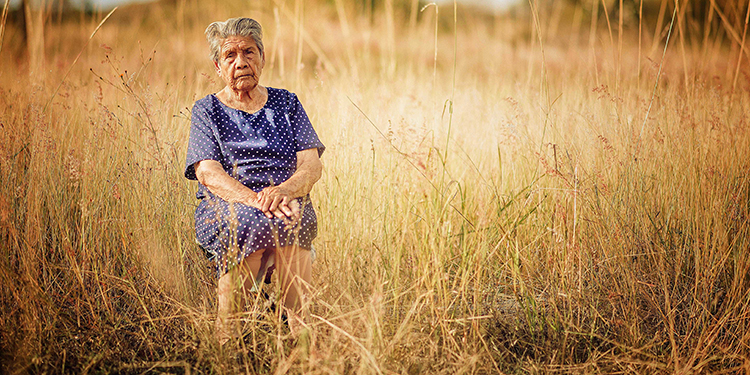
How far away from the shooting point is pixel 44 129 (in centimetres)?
266

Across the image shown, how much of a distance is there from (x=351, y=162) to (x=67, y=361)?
167 centimetres

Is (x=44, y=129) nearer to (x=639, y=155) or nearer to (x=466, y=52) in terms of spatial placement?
(x=639, y=155)

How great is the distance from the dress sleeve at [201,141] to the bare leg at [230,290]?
43 cm

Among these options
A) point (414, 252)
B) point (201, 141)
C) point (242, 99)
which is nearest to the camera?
point (201, 141)

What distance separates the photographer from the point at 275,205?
1896 millimetres

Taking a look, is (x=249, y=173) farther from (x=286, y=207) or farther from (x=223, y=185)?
(x=286, y=207)

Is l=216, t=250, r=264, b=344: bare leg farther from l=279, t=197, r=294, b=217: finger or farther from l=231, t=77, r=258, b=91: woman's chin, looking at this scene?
l=231, t=77, r=258, b=91: woman's chin

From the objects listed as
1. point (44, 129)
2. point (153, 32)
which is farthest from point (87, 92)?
point (153, 32)

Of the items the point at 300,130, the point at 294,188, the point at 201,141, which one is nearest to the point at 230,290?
the point at 294,188

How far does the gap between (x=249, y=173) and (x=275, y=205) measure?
0.77 feet

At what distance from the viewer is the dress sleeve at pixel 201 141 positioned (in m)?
1.98

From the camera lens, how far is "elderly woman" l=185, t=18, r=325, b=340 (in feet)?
6.23

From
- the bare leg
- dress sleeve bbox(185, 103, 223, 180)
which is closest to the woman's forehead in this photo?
dress sleeve bbox(185, 103, 223, 180)

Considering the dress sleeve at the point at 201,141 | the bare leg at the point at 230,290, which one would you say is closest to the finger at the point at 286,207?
the bare leg at the point at 230,290
